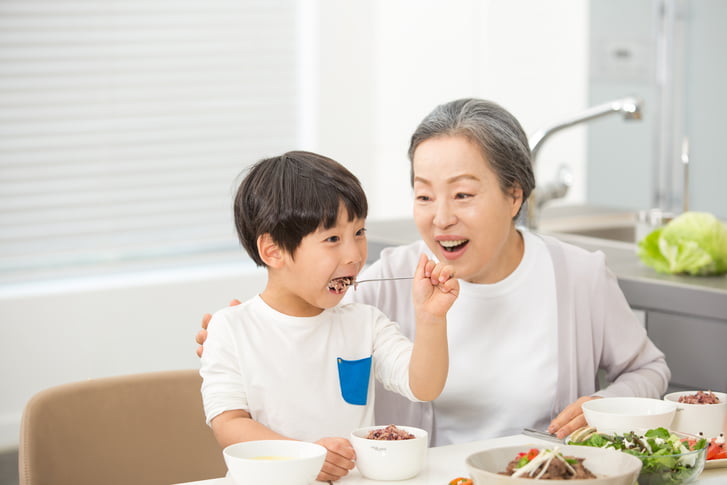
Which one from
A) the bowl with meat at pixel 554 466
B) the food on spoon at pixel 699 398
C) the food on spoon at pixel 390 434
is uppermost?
the bowl with meat at pixel 554 466

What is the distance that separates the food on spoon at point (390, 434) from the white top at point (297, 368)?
0.72 feet

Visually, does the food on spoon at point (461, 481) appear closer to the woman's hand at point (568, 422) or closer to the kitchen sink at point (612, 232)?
the woman's hand at point (568, 422)

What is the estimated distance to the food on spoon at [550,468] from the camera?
1.02 metres

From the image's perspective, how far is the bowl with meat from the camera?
3.31 feet

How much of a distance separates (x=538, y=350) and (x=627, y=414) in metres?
0.41

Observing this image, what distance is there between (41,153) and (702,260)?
8.87 feet

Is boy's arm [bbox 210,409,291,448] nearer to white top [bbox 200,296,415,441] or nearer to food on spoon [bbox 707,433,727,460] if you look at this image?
white top [bbox 200,296,415,441]

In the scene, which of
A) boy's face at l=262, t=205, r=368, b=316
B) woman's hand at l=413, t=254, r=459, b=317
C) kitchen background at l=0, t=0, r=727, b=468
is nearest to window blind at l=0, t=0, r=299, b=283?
kitchen background at l=0, t=0, r=727, b=468

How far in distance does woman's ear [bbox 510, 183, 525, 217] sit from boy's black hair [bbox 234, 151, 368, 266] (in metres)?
0.34

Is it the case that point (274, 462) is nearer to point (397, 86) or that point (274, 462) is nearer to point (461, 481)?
point (461, 481)

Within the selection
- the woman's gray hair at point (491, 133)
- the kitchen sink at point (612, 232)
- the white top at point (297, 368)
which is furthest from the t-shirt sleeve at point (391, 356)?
the kitchen sink at point (612, 232)

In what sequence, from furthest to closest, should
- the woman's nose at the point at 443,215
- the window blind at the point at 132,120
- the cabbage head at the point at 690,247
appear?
the window blind at the point at 132,120
the cabbage head at the point at 690,247
the woman's nose at the point at 443,215

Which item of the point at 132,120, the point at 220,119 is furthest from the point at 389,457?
the point at 220,119

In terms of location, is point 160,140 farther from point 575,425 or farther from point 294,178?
point 575,425
